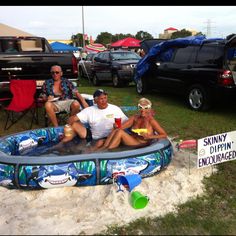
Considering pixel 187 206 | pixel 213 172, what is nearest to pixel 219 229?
pixel 187 206

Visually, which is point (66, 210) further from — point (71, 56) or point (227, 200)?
point (71, 56)

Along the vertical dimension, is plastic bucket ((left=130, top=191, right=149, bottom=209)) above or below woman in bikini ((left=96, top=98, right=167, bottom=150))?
below

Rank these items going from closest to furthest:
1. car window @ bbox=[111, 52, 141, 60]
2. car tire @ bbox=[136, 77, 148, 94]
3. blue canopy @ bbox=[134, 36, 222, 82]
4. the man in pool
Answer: the man in pool → blue canopy @ bbox=[134, 36, 222, 82] → car tire @ bbox=[136, 77, 148, 94] → car window @ bbox=[111, 52, 141, 60]

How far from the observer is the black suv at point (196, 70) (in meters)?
7.68

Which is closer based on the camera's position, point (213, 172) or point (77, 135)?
point (213, 172)

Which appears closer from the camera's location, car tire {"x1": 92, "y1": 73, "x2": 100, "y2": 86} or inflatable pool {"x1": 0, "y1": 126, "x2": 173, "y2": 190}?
inflatable pool {"x1": 0, "y1": 126, "x2": 173, "y2": 190}

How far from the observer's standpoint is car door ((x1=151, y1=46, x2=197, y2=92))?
29.0 ft

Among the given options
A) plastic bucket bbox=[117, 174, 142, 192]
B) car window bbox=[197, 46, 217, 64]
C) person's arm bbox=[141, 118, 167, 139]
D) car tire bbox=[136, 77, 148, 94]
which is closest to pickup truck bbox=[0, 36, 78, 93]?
car window bbox=[197, 46, 217, 64]

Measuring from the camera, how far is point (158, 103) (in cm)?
1009

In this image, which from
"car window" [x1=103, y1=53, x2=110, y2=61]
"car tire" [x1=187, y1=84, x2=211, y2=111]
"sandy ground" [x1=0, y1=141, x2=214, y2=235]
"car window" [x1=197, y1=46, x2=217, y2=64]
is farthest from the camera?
"car window" [x1=103, y1=53, x2=110, y2=61]

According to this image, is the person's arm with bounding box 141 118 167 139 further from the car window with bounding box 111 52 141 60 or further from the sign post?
the car window with bounding box 111 52 141 60

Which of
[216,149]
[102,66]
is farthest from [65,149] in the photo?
[102,66]

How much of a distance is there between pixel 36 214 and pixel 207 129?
13.9ft
